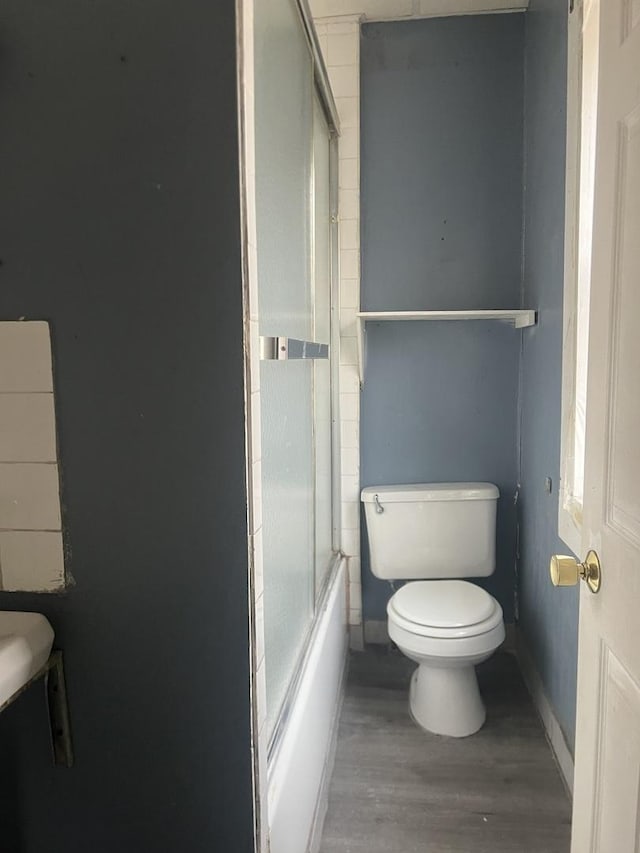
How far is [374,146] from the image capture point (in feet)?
7.99

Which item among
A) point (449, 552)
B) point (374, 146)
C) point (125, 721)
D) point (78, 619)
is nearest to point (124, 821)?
point (125, 721)

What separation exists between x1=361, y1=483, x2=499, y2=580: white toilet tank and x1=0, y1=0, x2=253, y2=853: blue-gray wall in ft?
4.71

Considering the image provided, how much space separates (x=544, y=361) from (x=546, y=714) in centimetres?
119

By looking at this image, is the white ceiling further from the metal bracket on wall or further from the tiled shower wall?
the metal bracket on wall

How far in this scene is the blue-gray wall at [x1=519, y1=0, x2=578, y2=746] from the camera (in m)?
1.89

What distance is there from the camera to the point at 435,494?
239 centimetres

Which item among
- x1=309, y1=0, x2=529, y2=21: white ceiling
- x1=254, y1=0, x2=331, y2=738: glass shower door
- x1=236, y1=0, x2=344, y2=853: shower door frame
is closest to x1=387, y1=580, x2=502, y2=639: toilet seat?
x1=254, y1=0, x2=331, y2=738: glass shower door

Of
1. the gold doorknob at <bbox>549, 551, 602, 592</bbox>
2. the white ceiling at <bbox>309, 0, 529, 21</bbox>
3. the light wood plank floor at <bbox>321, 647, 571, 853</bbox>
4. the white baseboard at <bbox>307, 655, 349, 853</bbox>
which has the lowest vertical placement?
the light wood plank floor at <bbox>321, 647, 571, 853</bbox>

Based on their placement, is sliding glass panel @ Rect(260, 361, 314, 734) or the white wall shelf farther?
the white wall shelf

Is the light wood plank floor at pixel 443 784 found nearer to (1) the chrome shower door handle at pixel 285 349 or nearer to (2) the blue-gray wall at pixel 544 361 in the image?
(2) the blue-gray wall at pixel 544 361

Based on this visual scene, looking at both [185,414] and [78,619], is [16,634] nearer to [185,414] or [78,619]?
[78,619]

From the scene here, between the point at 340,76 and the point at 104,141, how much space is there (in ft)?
5.69

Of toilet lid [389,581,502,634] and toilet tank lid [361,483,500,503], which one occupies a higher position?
toilet tank lid [361,483,500,503]

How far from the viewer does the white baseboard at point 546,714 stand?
182cm
